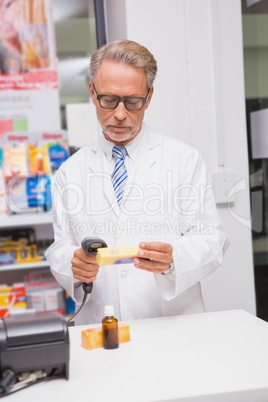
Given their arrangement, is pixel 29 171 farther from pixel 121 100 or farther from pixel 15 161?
pixel 121 100

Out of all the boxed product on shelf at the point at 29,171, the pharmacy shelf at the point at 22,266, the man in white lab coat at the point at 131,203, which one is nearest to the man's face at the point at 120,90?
the man in white lab coat at the point at 131,203

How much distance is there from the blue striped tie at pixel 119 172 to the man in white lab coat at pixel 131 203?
0.01m

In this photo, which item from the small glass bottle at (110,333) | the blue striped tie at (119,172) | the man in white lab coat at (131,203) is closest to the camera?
the small glass bottle at (110,333)

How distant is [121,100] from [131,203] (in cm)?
37

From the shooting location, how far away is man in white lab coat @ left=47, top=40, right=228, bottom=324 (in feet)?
5.75

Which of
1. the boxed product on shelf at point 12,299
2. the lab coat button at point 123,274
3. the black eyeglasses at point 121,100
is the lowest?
the boxed product on shelf at point 12,299

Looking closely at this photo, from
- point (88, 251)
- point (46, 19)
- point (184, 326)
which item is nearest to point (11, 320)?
point (88, 251)

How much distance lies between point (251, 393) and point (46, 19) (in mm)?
2892

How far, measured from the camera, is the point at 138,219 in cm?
182

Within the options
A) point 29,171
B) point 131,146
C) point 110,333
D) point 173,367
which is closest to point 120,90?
point 131,146

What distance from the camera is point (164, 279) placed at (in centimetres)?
164

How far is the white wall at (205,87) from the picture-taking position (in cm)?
246

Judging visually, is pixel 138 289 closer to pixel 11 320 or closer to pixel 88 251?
pixel 88 251

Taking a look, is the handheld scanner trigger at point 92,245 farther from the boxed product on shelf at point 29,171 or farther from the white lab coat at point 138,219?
the boxed product on shelf at point 29,171
